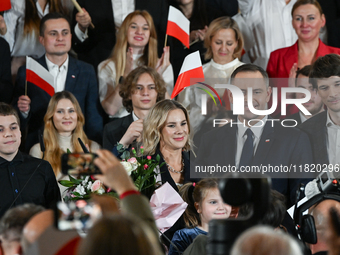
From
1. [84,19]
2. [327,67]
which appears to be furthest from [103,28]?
[327,67]

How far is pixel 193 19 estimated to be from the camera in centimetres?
550

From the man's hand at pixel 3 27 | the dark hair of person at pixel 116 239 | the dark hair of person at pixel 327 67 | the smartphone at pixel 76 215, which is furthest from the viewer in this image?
the man's hand at pixel 3 27

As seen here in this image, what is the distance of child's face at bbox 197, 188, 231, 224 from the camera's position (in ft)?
10.0

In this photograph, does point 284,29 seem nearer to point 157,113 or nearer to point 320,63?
point 320,63

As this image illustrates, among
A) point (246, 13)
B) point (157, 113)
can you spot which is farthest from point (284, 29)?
point (157, 113)

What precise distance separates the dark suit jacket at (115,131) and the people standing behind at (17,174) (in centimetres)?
93

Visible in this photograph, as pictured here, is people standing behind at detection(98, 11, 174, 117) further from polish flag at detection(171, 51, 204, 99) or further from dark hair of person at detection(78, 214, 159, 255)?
dark hair of person at detection(78, 214, 159, 255)

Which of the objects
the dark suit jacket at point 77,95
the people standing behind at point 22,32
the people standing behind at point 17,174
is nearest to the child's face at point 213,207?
the people standing behind at point 17,174

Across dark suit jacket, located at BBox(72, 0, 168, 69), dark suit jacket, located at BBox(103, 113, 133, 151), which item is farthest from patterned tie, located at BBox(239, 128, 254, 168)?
dark suit jacket, located at BBox(72, 0, 168, 69)

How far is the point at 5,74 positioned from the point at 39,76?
39 cm

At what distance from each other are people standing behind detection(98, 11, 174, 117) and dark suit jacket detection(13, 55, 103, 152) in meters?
0.11

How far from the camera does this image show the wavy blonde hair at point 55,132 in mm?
4414

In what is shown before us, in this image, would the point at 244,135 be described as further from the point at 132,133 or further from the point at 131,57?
the point at 131,57

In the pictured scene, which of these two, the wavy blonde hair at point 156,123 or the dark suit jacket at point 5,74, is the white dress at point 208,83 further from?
the dark suit jacket at point 5,74
